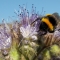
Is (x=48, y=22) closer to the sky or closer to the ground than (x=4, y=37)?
closer to the sky

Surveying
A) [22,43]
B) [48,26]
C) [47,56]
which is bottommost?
[47,56]

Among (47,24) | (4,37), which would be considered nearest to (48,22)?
(47,24)

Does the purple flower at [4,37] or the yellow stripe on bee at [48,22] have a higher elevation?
the yellow stripe on bee at [48,22]

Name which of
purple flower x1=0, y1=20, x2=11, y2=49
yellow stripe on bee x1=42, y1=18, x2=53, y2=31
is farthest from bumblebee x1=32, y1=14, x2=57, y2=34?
purple flower x1=0, y1=20, x2=11, y2=49

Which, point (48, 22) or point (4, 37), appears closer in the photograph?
point (48, 22)

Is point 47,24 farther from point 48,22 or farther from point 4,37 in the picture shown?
point 4,37

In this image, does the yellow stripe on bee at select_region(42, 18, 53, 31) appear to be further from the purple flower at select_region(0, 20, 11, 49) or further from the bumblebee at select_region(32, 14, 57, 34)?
the purple flower at select_region(0, 20, 11, 49)

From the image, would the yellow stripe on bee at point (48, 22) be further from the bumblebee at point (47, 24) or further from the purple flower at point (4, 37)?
the purple flower at point (4, 37)

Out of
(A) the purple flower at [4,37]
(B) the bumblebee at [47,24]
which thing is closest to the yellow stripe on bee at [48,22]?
(B) the bumblebee at [47,24]

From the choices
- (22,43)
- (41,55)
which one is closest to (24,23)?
(22,43)

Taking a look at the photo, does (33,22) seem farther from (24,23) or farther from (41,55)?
(41,55)

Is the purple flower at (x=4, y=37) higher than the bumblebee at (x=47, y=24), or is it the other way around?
the bumblebee at (x=47, y=24)
